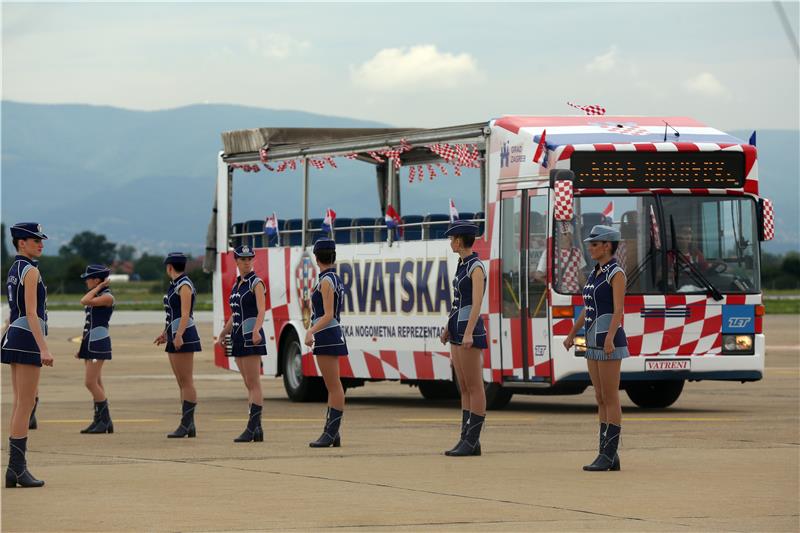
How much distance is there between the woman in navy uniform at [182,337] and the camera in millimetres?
16750

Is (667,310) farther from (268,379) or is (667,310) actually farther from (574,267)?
(268,379)

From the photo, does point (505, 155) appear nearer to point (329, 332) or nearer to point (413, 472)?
point (329, 332)

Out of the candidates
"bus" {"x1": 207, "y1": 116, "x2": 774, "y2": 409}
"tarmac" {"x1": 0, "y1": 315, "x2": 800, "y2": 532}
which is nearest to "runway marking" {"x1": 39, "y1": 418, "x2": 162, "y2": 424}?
"tarmac" {"x1": 0, "y1": 315, "x2": 800, "y2": 532}

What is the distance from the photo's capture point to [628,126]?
20.5 metres

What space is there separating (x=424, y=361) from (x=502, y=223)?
2.43 metres

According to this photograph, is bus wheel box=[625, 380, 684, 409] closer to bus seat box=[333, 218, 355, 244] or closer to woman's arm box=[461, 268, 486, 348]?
bus seat box=[333, 218, 355, 244]

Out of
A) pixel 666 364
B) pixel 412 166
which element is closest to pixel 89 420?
pixel 412 166

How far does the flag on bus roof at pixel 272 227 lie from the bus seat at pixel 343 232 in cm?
137

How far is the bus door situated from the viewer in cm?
1959

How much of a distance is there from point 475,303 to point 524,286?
218 inches

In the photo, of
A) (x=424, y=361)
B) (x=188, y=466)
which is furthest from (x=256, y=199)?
(x=188, y=466)

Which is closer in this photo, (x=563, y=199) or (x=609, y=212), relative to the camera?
(x=563, y=199)

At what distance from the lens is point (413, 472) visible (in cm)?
1321

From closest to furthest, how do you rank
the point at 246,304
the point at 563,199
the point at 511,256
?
1. the point at 246,304
2. the point at 563,199
3. the point at 511,256
